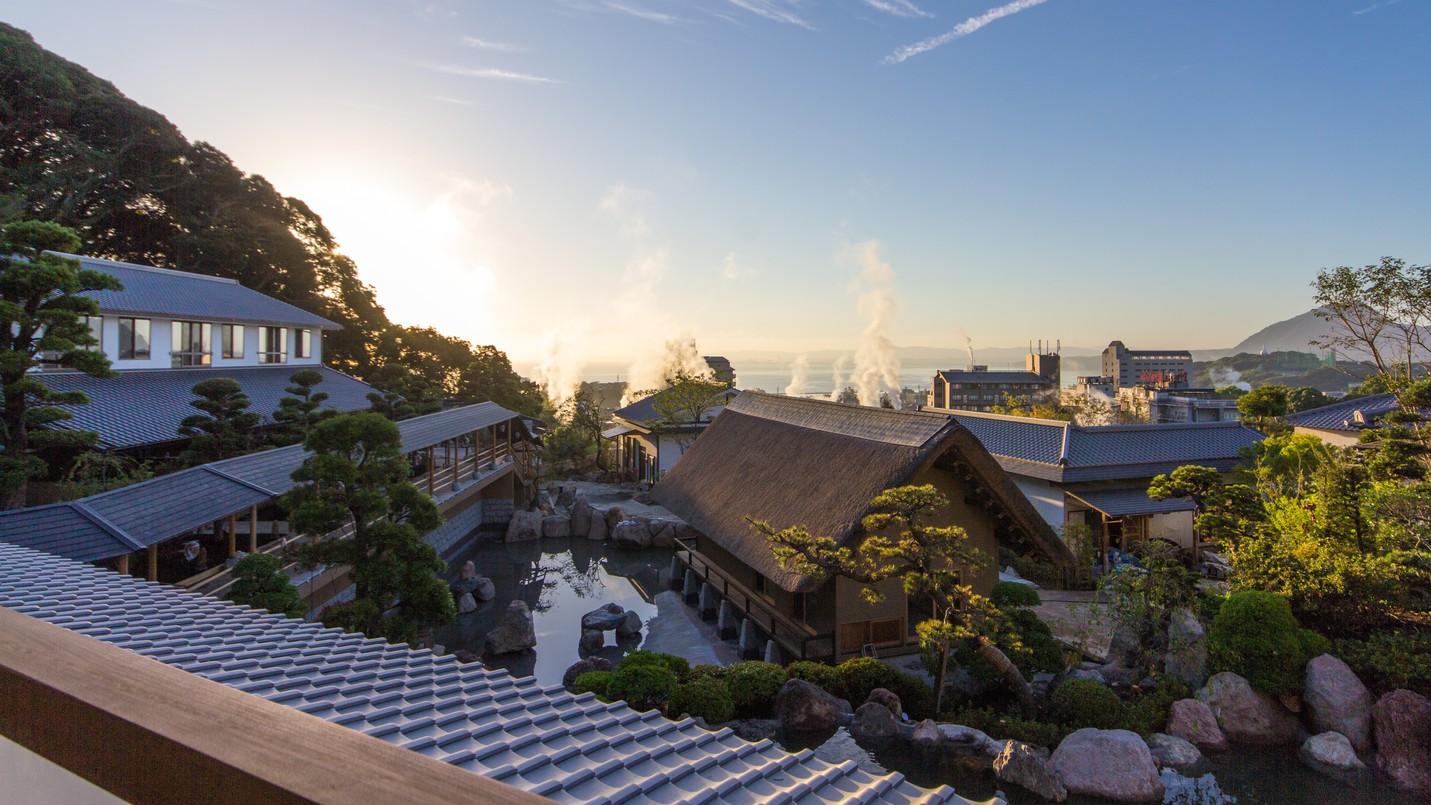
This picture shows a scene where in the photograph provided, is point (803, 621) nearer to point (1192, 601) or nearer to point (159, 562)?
point (1192, 601)

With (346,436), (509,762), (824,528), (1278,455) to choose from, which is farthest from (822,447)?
(509,762)

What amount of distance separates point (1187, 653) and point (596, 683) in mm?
9285

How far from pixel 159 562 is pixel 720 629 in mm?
11027

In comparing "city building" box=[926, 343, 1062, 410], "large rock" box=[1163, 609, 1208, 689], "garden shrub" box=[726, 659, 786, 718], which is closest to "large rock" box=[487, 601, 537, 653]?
"garden shrub" box=[726, 659, 786, 718]

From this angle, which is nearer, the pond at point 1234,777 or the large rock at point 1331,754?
the pond at point 1234,777

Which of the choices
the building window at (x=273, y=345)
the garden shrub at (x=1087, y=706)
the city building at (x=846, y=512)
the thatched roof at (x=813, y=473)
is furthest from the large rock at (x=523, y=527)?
the garden shrub at (x=1087, y=706)

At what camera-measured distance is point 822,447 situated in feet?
48.6

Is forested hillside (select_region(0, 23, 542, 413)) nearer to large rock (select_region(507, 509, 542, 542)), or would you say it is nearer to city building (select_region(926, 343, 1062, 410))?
large rock (select_region(507, 509, 542, 542))

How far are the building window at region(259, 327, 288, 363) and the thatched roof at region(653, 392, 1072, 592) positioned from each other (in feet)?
62.9

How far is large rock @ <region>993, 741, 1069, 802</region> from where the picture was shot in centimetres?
862

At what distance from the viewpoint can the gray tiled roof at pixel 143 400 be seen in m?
16.5

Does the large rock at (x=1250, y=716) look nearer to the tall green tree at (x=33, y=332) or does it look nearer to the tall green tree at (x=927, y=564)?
the tall green tree at (x=927, y=564)

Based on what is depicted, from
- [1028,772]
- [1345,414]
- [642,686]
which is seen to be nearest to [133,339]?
[642,686]

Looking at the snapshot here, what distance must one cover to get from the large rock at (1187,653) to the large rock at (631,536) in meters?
16.3
